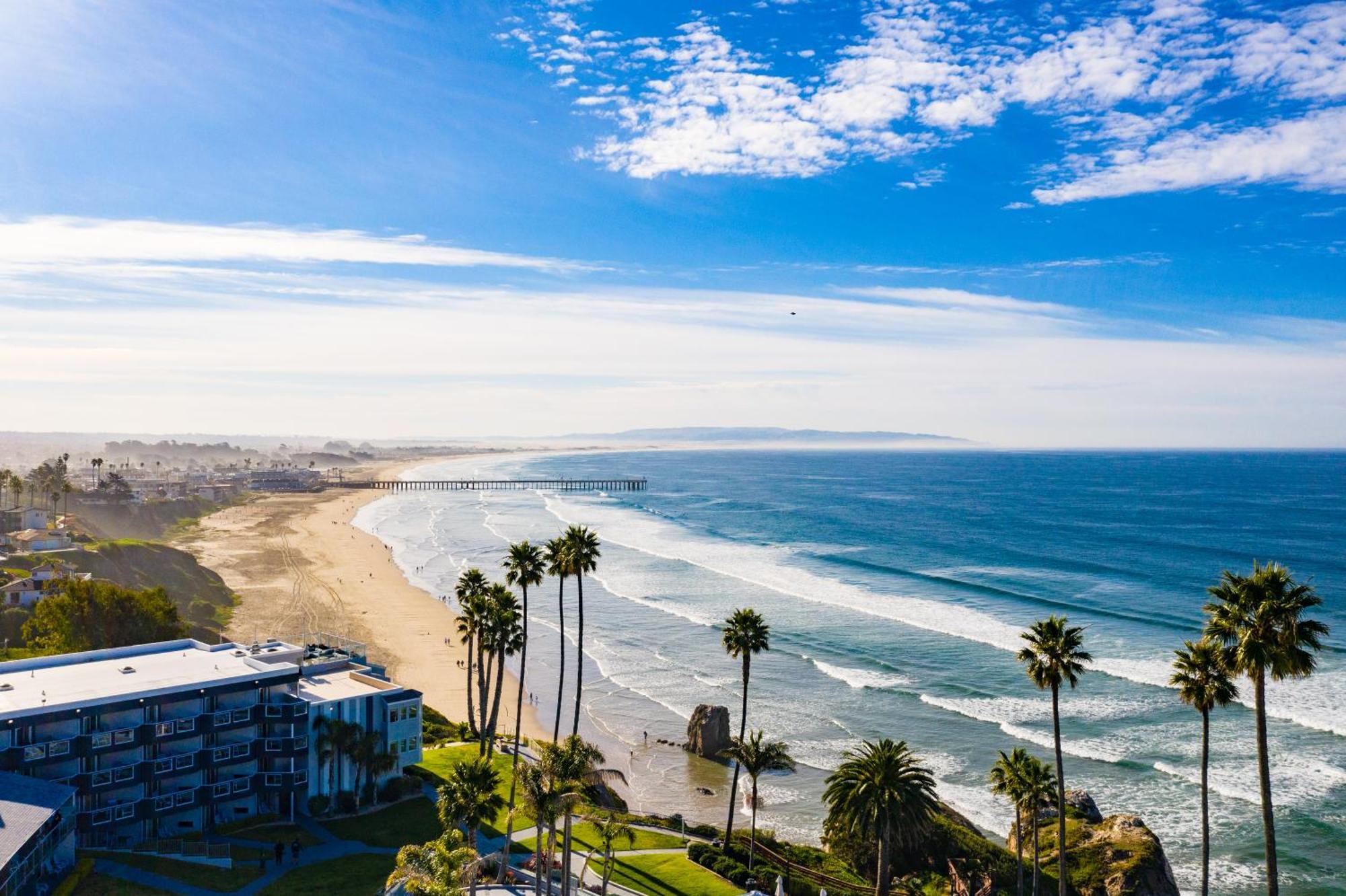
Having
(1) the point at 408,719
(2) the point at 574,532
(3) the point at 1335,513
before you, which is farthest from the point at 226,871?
(3) the point at 1335,513

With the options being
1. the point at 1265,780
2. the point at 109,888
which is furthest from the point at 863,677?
the point at 109,888

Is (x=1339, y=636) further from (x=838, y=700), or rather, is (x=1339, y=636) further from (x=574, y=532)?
(x=574, y=532)

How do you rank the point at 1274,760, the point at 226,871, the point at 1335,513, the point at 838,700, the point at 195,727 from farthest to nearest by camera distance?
Result: the point at 1335,513
the point at 838,700
the point at 1274,760
the point at 195,727
the point at 226,871

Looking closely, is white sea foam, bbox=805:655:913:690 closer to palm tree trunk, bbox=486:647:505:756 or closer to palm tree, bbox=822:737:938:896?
palm tree trunk, bbox=486:647:505:756

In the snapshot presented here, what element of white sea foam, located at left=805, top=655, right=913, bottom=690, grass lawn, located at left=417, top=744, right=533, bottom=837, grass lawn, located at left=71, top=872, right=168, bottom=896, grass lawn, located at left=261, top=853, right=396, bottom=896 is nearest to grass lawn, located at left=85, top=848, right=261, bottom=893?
grass lawn, located at left=71, top=872, right=168, bottom=896

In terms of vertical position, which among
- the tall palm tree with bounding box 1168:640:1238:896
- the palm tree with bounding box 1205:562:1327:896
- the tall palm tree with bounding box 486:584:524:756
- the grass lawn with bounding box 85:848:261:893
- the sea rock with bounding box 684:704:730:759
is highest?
the palm tree with bounding box 1205:562:1327:896

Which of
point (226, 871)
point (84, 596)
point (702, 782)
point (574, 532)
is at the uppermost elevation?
point (574, 532)

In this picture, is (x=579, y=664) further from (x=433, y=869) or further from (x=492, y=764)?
(x=433, y=869)
